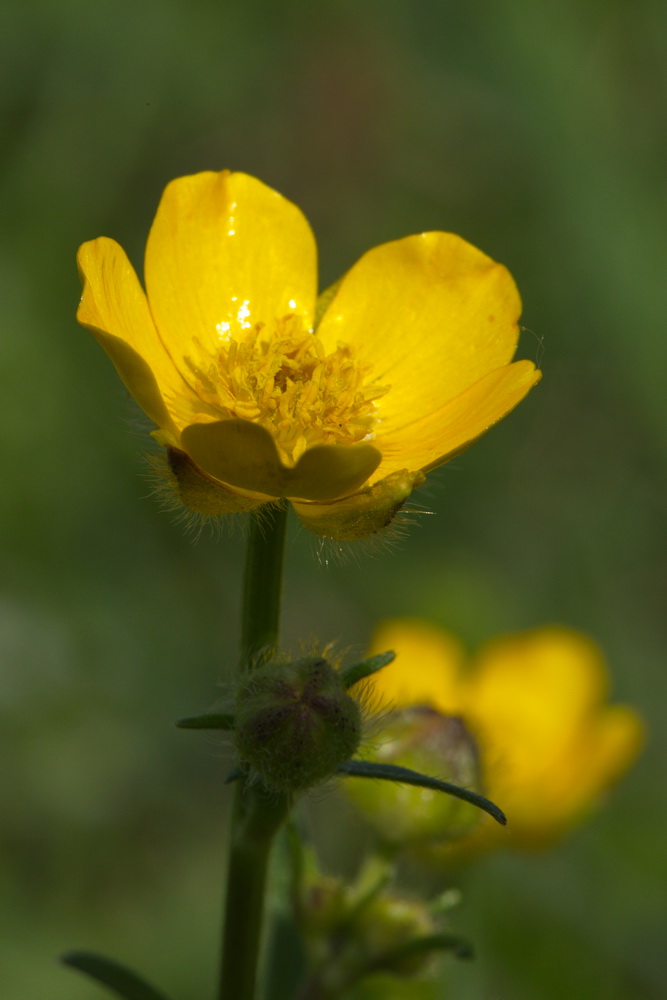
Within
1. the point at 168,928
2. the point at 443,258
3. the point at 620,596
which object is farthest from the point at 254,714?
the point at 620,596

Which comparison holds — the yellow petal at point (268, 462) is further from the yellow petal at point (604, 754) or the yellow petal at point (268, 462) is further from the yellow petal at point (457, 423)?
the yellow petal at point (604, 754)

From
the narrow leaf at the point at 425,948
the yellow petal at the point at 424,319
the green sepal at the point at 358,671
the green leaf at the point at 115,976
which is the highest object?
the yellow petal at the point at 424,319

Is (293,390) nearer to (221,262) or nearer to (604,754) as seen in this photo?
(221,262)

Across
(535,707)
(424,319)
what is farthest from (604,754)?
(424,319)

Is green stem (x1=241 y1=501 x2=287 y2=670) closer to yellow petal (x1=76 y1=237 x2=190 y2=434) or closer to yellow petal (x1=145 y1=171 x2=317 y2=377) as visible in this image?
yellow petal (x1=76 y1=237 x2=190 y2=434)

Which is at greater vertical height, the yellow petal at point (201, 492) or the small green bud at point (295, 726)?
the yellow petal at point (201, 492)

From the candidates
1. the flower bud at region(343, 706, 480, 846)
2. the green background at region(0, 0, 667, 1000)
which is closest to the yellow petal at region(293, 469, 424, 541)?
the flower bud at region(343, 706, 480, 846)

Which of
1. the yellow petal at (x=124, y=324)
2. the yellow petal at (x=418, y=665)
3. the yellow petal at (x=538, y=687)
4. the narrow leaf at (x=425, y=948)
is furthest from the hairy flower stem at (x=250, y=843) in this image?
the yellow petal at (x=538, y=687)

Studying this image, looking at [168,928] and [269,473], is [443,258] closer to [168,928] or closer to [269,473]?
[269,473]
